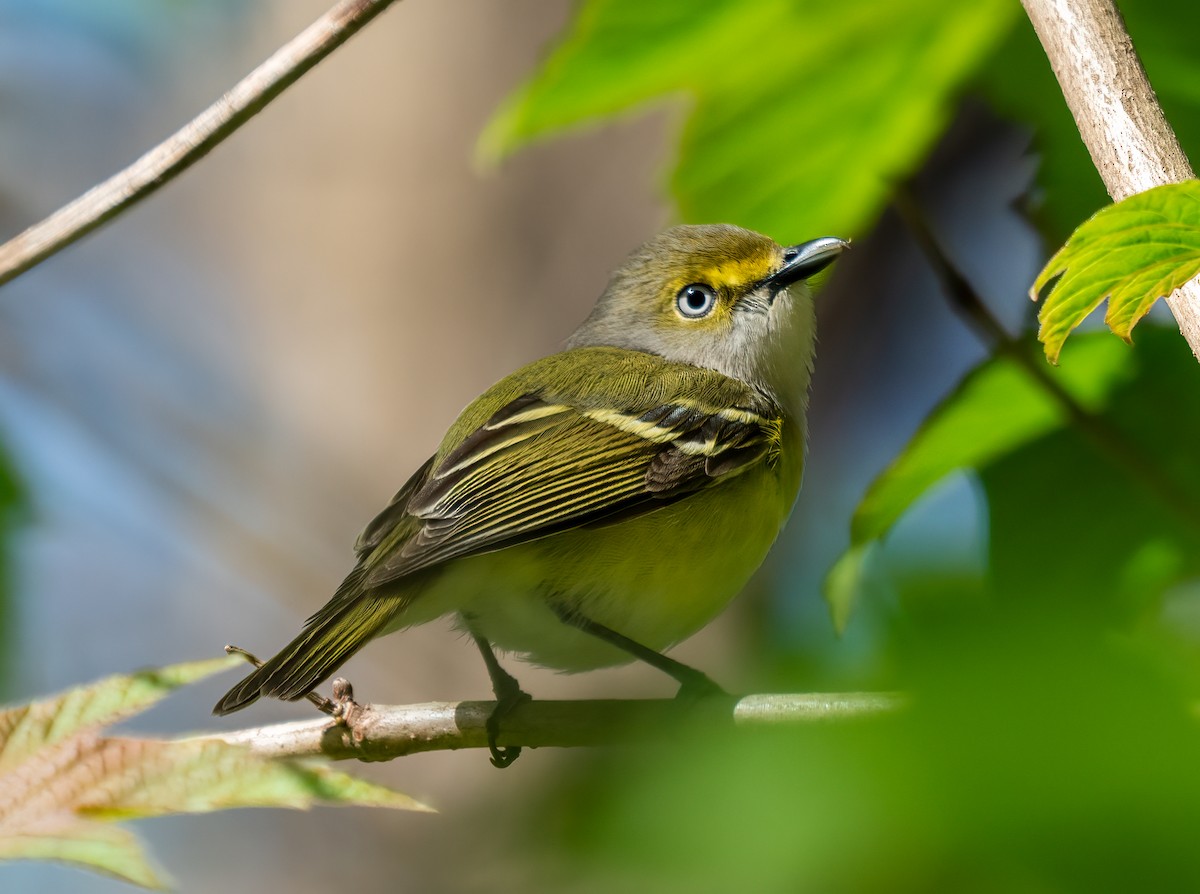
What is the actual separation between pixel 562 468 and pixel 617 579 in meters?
0.30

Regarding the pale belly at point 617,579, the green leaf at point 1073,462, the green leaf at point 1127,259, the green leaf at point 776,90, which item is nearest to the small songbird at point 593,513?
the pale belly at point 617,579

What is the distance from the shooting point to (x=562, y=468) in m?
2.90

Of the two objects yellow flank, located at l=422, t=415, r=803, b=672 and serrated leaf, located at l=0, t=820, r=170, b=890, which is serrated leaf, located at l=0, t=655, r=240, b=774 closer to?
serrated leaf, located at l=0, t=820, r=170, b=890

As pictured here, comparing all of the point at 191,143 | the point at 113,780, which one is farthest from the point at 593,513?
the point at 113,780

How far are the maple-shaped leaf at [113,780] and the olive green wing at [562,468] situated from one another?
1.13 m

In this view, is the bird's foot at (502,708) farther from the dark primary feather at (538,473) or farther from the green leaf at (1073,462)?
the green leaf at (1073,462)

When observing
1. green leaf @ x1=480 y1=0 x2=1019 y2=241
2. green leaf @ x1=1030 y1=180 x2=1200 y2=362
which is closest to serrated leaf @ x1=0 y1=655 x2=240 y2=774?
green leaf @ x1=1030 y1=180 x2=1200 y2=362

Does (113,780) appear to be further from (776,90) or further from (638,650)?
(638,650)

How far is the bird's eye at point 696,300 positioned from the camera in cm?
361

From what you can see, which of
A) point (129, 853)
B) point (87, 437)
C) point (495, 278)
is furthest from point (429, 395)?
point (129, 853)

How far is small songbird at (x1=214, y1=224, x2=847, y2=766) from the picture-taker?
2602 mm

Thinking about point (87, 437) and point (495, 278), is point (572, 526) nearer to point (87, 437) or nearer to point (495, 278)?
point (495, 278)

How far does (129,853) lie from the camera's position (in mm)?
1035

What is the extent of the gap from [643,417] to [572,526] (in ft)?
1.74
